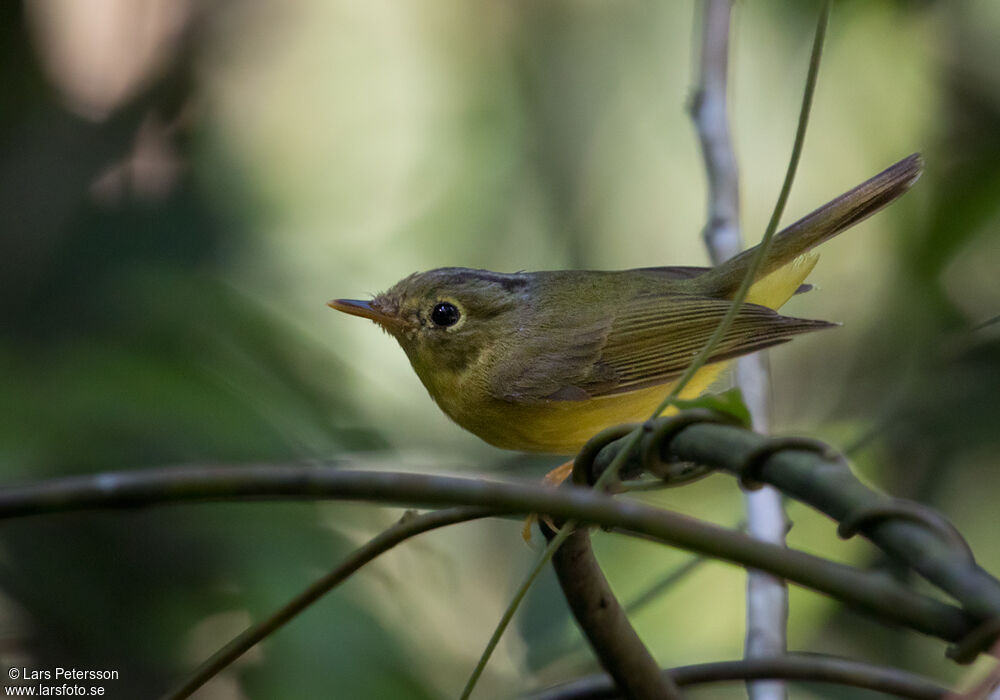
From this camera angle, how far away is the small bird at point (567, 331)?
9.55 feet

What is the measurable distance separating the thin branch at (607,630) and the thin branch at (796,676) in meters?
0.12

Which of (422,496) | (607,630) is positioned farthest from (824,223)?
(422,496)

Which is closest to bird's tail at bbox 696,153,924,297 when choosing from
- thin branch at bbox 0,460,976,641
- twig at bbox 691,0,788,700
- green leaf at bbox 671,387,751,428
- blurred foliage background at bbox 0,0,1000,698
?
twig at bbox 691,0,788,700

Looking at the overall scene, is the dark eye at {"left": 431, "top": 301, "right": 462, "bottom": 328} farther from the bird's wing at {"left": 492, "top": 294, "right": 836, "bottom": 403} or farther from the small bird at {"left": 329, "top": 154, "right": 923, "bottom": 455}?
the bird's wing at {"left": 492, "top": 294, "right": 836, "bottom": 403}

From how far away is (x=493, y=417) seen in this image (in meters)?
2.94

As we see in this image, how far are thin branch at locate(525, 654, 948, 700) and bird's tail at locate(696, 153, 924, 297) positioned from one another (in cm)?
123

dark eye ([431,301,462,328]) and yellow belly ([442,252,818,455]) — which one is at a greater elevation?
dark eye ([431,301,462,328])

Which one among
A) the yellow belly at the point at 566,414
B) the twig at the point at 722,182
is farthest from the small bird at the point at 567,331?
the twig at the point at 722,182

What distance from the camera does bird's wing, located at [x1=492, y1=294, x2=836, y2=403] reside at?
2.92 m

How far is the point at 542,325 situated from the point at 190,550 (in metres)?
1.28

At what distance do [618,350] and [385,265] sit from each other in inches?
61.4

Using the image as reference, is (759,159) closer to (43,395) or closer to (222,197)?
(222,197)

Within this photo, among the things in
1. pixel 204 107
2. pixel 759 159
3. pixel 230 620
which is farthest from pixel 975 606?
pixel 204 107

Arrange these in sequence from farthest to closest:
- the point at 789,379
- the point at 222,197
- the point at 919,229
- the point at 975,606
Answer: the point at 222,197 < the point at 789,379 < the point at 919,229 < the point at 975,606
